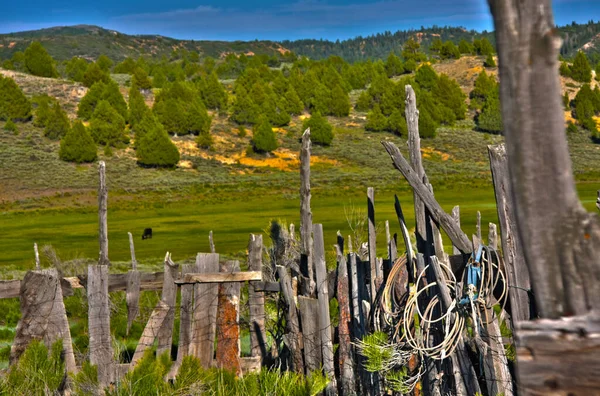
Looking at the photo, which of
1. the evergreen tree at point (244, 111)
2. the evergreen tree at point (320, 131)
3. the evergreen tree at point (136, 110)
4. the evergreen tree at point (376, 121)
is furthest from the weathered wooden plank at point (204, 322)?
the evergreen tree at point (376, 121)

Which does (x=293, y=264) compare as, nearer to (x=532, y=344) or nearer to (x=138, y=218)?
(x=532, y=344)

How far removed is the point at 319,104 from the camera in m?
102

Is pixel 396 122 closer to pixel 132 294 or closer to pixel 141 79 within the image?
pixel 141 79

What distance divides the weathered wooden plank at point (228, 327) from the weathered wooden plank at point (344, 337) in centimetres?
113

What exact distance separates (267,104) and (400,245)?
235ft

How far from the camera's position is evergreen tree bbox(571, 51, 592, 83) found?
401 feet

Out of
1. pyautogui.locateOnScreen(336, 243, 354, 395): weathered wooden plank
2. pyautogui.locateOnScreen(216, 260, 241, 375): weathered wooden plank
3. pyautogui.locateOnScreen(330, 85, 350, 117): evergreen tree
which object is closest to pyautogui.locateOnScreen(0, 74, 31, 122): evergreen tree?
pyautogui.locateOnScreen(330, 85, 350, 117): evergreen tree

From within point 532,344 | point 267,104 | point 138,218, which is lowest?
point 138,218

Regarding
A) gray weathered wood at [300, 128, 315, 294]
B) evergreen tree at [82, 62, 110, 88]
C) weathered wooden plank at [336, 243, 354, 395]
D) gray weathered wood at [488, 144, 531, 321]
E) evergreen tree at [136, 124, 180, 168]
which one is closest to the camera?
gray weathered wood at [488, 144, 531, 321]

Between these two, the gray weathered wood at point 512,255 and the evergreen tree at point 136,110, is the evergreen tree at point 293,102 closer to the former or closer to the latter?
the evergreen tree at point 136,110

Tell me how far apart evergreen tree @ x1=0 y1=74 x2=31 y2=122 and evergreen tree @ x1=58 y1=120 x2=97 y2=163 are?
46.6 ft

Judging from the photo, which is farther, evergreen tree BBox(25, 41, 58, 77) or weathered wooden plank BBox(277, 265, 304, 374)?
evergreen tree BBox(25, 41, 58, 77)

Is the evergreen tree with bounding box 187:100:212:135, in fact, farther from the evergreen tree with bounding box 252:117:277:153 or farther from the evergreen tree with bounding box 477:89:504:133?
the evergreen tree with bounding box 477:89:504:133

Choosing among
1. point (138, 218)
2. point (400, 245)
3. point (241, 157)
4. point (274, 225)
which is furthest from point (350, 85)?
point (274, 225)
